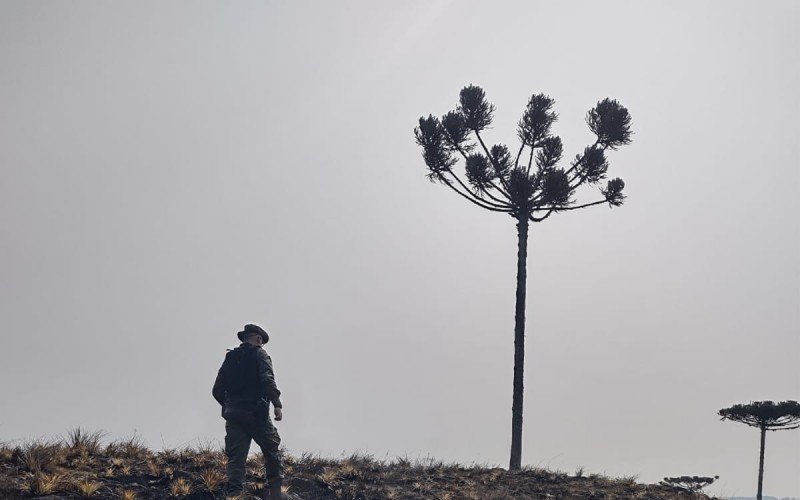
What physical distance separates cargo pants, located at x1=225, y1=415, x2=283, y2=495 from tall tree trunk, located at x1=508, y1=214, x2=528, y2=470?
900 centimetres

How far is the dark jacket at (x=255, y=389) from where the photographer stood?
36.7ft

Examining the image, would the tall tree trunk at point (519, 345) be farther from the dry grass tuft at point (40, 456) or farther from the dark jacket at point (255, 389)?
the dry grass tuft at point (40, 456)

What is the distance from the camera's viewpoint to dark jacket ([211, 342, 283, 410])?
11.2m

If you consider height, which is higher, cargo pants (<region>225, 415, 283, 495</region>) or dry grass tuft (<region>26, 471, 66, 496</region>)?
cargo pants (<region>225, 415, 283, 495</region>)

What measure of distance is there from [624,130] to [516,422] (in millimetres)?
8273

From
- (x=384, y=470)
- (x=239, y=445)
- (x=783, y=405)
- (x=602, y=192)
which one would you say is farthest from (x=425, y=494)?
(x=783, y=405)

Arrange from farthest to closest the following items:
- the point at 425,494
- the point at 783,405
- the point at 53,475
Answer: the point at 783,405 → the point at 425,494 → the point at 53,475

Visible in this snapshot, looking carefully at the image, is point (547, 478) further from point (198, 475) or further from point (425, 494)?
point (198, 475)

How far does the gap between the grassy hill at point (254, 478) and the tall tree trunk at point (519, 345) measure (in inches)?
81.2

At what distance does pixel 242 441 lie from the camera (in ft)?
36.7

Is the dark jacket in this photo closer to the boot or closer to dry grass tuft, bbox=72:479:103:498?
the boot

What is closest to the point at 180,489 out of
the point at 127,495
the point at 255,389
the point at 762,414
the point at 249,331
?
the point at 127,495

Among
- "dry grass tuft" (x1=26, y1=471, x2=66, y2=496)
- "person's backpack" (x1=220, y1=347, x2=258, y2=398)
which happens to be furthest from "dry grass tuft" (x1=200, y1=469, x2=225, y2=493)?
"dry grass tuft" (x1=26, y1=471, x2=66, y2=496)

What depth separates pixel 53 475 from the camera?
36.0 ft
